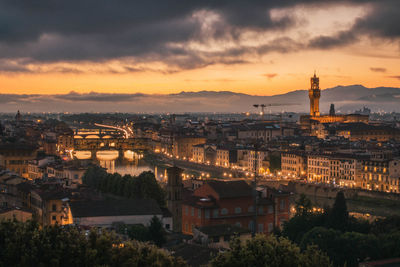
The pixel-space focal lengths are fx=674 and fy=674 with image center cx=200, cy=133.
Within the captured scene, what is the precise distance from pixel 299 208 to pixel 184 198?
3453 millimetres

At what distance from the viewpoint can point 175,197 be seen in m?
16.1

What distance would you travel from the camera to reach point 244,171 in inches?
1348

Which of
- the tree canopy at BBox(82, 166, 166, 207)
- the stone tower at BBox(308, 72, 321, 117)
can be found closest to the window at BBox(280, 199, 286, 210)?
the tree canopy at BBox(82, 166, 166, 207)

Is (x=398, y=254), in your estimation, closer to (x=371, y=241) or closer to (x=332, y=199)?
(x=371, y=241)

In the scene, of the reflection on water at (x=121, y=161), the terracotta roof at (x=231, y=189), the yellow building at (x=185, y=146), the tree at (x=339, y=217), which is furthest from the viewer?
the yellow building at (x=185, y=146)

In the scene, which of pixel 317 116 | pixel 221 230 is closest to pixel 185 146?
pixel 317 116

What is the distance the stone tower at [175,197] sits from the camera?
52.2ft

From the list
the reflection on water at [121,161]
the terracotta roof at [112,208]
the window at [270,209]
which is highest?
the terracotta roof at [112,208]

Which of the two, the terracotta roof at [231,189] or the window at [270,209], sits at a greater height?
the terracotta roof at [231,189]

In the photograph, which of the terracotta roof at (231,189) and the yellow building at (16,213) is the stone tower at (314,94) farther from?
the yellow building at (16,213)

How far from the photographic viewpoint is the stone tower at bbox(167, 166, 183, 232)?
15914mm

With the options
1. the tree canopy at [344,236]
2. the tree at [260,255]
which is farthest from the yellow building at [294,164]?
the tree at [260,255]

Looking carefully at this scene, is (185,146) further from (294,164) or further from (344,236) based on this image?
(344,236)

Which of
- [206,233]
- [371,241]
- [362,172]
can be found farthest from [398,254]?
[362,172]
